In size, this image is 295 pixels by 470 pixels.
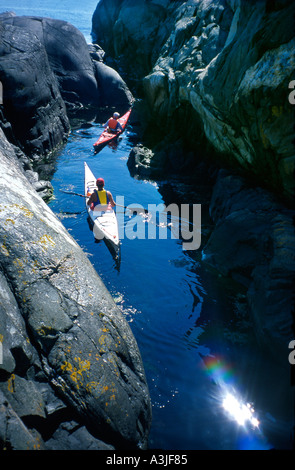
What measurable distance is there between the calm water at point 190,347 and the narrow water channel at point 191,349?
14mm

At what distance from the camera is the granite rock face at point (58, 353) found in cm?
319

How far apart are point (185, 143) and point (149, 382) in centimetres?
1034

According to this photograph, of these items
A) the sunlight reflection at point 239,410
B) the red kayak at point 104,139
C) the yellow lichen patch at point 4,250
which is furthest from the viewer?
the red kayak at point 104,139

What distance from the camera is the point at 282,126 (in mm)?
5289

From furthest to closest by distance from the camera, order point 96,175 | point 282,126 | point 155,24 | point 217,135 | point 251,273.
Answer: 1. point 155,24
2. point 96,175
3. point 217,135
4. point 251,273
5. point 282,126

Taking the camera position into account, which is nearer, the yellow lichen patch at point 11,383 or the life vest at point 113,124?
the yellow lichen patch at point 11,383

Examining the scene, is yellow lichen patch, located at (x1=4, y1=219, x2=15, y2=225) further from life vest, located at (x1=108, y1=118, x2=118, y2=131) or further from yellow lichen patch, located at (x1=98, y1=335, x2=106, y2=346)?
life vest, located at (x1=108, y1=118, x2=118, y2=131)

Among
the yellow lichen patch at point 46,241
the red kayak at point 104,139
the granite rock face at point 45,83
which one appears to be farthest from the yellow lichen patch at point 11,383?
the red kayak at point 104,139

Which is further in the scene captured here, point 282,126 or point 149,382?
point 282,126

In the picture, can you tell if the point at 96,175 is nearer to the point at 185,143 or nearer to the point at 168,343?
the point at 185,143

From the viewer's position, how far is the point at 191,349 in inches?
218

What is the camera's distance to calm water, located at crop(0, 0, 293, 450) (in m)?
4.27

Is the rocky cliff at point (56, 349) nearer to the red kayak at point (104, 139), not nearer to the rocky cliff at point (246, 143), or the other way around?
the rocky cliff at point (246, 143)

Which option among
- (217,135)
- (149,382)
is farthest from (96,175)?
(149,382)
